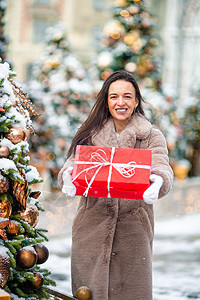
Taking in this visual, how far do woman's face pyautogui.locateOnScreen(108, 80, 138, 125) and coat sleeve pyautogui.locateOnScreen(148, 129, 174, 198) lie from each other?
218mm

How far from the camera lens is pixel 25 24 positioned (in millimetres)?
31281

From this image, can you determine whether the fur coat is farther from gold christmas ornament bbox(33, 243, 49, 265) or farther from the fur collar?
gold christmas ornament bbox(33, 243, 49, 265)

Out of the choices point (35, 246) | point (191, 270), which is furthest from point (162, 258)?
point (35, 246)

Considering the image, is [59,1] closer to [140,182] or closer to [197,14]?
[197,14]

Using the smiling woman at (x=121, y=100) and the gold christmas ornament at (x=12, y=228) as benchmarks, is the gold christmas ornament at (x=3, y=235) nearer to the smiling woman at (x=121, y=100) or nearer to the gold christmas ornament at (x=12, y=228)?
A: the gold christmas ornament at (x=12, y=228)

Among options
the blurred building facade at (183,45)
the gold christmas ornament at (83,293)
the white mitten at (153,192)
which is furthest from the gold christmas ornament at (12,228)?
the blurred building facade at (183,45)

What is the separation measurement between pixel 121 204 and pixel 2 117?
0.96 meters

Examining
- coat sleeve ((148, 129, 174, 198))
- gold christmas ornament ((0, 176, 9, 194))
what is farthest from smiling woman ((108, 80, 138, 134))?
gold christmas ornament ((0, 176, 9, 194))

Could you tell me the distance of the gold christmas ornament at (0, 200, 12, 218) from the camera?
287 cm

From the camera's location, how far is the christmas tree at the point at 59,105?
974cm

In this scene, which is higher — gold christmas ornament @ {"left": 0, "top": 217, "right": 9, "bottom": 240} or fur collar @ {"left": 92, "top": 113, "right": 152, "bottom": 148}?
fur collar @ {"left": 92, "top": 113, "right": 152, "bottom": 148}

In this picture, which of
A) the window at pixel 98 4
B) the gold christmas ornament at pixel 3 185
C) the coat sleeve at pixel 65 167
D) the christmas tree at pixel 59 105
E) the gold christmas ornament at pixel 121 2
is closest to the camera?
the gold christmas ornament at pixel 3 185

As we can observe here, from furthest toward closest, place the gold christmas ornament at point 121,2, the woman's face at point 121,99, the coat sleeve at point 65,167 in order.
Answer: the gold christmas ornament at point 121,2
the woman's face at point 121,99
the coat sleeve at point 65,167

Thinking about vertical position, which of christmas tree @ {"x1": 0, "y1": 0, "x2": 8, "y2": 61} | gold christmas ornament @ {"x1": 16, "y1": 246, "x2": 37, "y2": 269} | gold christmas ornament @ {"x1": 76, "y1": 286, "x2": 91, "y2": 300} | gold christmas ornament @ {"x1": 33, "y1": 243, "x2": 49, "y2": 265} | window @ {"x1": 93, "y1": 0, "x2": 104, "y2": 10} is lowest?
gold christmas ornament @ {"x1": 76, "y1": 286, "x2": 91, "y2": 300}
